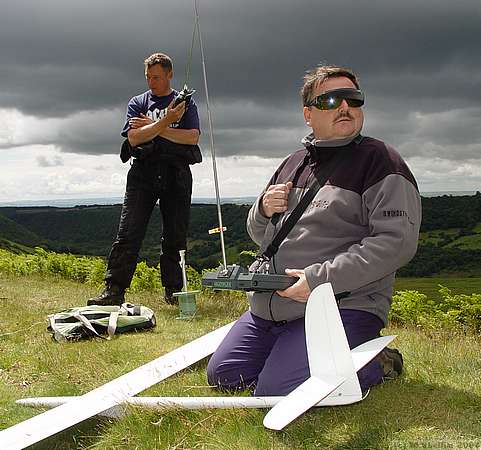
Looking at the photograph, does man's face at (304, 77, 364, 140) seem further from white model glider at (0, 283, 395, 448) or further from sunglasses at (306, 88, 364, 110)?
white model glider at (0, 283, 395, 448)

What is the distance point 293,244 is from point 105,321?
300cm

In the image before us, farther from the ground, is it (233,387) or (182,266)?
(182,266)

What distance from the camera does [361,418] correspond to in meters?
3.25

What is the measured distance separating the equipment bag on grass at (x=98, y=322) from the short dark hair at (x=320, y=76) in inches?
129

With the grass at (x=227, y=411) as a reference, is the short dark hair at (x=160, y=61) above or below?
above

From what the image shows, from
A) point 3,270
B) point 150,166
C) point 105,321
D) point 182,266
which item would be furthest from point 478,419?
point 3,270

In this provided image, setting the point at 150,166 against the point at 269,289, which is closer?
the point at 269,289

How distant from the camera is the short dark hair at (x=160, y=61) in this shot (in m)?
6.78

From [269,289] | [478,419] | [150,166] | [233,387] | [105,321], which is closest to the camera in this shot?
[478,419]

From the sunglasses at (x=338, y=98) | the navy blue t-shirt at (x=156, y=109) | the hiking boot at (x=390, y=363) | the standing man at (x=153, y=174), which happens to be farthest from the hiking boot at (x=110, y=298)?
the sunglasses at (x=338, y=98)

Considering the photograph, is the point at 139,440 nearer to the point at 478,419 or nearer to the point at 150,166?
the point at 478,419

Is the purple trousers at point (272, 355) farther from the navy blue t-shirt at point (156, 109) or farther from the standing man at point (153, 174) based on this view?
the navy blue t-shirt at point (156, 109)

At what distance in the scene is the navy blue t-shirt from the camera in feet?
22.9

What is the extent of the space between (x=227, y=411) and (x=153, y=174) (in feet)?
13.4
